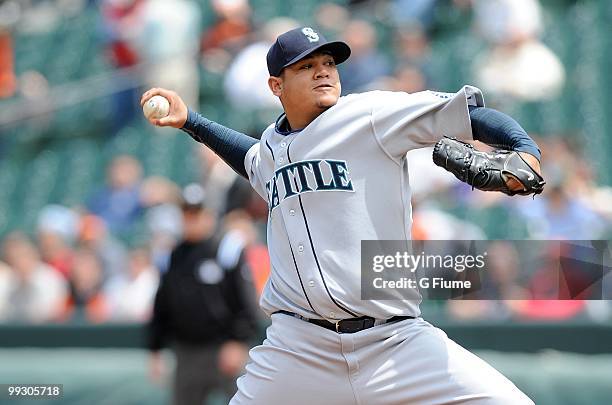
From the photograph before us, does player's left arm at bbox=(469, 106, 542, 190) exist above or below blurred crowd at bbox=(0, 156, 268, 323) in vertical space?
below

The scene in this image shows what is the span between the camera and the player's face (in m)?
3.67

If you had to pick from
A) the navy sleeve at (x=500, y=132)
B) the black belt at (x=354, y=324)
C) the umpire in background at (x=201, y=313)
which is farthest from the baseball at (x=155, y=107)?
the umpire in background at (x=201, y=313)

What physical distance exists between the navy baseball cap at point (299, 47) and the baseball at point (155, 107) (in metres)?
0.41

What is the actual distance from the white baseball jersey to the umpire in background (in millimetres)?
2470

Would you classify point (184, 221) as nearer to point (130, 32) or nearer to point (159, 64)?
point (159, 64)

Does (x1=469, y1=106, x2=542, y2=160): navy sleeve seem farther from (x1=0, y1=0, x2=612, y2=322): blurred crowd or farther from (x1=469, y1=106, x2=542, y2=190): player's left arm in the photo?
(x1=0, y1=0, x2=612, y2=322): blurred crowd

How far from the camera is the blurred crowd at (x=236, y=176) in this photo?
23.0ft

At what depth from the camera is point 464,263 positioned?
4.60 m

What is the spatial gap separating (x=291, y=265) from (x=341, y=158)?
0.37m

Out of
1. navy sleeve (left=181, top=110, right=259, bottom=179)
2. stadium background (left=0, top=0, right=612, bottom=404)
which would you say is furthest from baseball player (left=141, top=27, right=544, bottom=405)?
stadium background (left=0, top=0, right=612, bottom=404)

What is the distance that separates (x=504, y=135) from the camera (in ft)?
10.8

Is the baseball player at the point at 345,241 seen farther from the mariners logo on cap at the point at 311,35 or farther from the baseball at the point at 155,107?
the baseball at the point at 155,107

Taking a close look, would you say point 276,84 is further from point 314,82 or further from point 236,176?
point 236,176

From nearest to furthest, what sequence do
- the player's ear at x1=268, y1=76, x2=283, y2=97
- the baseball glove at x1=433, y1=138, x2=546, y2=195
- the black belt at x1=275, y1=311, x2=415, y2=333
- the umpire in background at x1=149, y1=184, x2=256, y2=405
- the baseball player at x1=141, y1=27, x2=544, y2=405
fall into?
the baseball glove at x1=433, y1=138, x2=546, y2=195
the baseball player at x1=141, y1=27, x2=544, y2=405
the black belt at x1=275, y1=311, x2=415, y2=333
the player's ear at x1=268, y1=76, x2=283, y2=97
the umpire in background at x1=149, y1=184, x2=256, y2=405
